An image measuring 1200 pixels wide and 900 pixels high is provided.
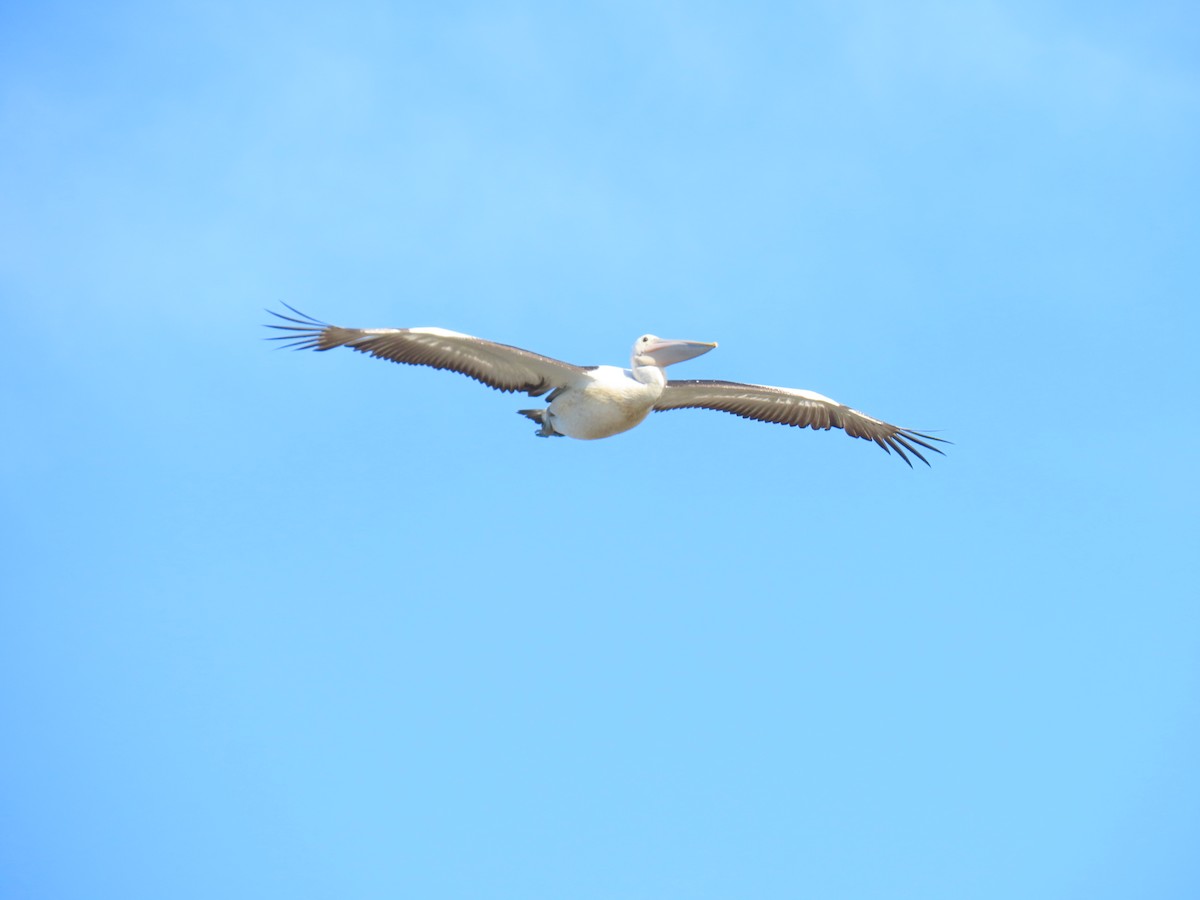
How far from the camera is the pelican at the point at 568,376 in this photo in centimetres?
1462

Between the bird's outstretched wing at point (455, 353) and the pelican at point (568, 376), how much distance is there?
1cm

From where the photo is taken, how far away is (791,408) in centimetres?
1798

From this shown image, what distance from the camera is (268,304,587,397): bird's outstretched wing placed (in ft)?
46.9

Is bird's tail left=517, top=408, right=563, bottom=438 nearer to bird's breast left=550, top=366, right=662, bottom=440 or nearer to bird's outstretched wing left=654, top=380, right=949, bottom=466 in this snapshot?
bird's breast left=550, top=366, right=662, bottom=440

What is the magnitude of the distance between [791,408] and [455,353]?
500 cm

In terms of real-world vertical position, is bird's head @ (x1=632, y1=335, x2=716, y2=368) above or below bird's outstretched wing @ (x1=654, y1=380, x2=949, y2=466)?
below

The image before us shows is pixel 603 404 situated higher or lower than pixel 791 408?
lower

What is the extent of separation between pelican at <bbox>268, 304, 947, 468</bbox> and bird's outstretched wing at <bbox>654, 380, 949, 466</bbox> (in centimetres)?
2

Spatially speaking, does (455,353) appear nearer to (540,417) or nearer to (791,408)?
(540,417)

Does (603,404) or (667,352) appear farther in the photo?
(667,352)

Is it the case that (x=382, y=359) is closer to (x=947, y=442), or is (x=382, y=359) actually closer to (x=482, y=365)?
(x=482, y=365)

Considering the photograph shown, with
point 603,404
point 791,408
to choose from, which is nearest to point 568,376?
point 603,404

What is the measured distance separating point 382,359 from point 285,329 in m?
1.18

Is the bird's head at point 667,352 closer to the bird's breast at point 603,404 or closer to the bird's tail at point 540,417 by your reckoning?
the bird's breast at point 603,404
